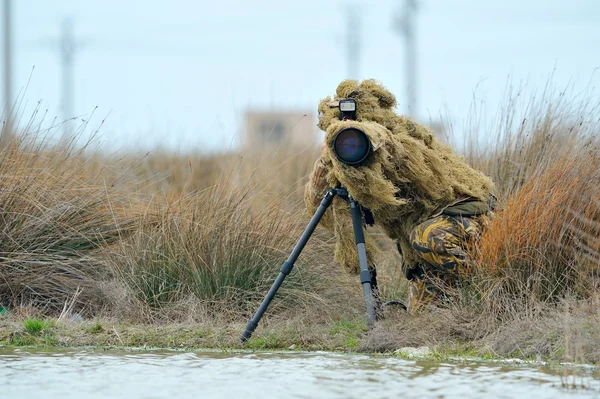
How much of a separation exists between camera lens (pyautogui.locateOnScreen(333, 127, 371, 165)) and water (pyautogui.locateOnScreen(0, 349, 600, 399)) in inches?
45.2

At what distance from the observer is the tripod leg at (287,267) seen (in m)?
5.92

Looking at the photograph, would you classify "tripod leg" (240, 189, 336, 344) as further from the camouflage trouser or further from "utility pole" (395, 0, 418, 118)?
"utility pole" (395, 0, 418, 118)

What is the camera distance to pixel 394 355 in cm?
563

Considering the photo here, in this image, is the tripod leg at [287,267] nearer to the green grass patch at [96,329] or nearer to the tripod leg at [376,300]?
the tripod leg at [376,300]

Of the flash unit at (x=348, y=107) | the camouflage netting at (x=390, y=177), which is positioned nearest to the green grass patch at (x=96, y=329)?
the camouflage netting at (x=390, y=177)

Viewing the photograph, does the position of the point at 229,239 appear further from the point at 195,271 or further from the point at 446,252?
the point at 446,252

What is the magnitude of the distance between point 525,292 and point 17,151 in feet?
13.2

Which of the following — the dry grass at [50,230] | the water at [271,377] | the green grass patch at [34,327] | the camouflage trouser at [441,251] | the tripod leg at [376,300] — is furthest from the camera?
the dry grass at [50,230]

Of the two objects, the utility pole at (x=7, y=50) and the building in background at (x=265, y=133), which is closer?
the building in background at (x=265, y=133)

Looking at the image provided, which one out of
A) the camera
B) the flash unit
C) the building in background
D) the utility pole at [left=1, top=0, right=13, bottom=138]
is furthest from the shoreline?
the utility pole at [left=1, top=0, right=13, bottom=138]

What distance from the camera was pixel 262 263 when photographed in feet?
22.9

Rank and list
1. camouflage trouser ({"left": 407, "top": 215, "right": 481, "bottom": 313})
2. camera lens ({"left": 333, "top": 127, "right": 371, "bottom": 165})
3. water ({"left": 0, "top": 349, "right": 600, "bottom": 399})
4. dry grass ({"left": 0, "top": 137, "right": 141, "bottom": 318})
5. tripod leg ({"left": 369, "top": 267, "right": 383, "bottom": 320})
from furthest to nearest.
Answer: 1. dry grass ({"left": 0, "top": 137, "right": 141, "bottom": 318})
2. tripod leg ({"left": 369, "top": 267, "right": 383, "bottom": 320})
3. camouflage trouser ({"left": 407, "top": 215, "right": 481, "bottom": 313})
4. camera lens ({"left": 333, "top": 127, "right": 371, "bottom": 165})
5. water ({"left": 0, "top": 349, "right": 600, "bottom": 399})

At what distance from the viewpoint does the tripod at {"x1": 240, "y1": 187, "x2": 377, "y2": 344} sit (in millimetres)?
5816

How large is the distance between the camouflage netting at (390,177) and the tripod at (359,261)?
8cm
